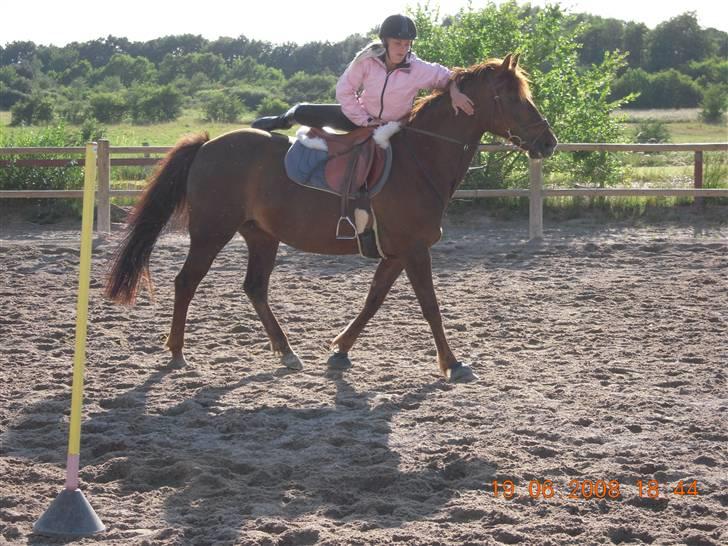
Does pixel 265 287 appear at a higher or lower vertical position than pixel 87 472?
higher

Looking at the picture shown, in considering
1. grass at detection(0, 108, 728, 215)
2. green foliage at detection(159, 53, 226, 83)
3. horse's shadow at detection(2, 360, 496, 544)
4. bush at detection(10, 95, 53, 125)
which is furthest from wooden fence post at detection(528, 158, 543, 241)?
green foliage at detection(159, 53, 226, 83)

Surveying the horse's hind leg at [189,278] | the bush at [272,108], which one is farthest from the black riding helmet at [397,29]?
the bush at [272,108]

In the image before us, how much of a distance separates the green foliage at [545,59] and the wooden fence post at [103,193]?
530 centimetres

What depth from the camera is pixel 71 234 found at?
12.7 m

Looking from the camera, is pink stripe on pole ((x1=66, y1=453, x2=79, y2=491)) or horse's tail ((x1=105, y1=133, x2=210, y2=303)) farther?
horse's tail ((x1=105, y1=133, x2=210, y2=303))

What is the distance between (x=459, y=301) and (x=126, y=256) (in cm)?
325

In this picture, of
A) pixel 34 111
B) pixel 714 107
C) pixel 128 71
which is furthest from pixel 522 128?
pixel 128 71

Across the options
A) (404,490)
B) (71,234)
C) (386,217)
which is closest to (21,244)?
(71,234)

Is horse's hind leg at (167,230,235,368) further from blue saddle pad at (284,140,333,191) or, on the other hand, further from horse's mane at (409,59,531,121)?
horse's mane at (409,59,531,121)

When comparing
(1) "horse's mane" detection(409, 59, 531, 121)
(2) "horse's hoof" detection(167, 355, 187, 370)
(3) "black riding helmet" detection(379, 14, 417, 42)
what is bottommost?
(2) "horse's hoof" detection(167, 355, 187, 370)

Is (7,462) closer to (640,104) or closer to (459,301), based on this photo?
(459,301)

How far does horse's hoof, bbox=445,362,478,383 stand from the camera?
628 cm

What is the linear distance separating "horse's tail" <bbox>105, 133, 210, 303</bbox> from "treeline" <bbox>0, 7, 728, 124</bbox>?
88.5ft

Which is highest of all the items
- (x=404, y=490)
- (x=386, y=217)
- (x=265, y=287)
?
(x=386, y=217)
